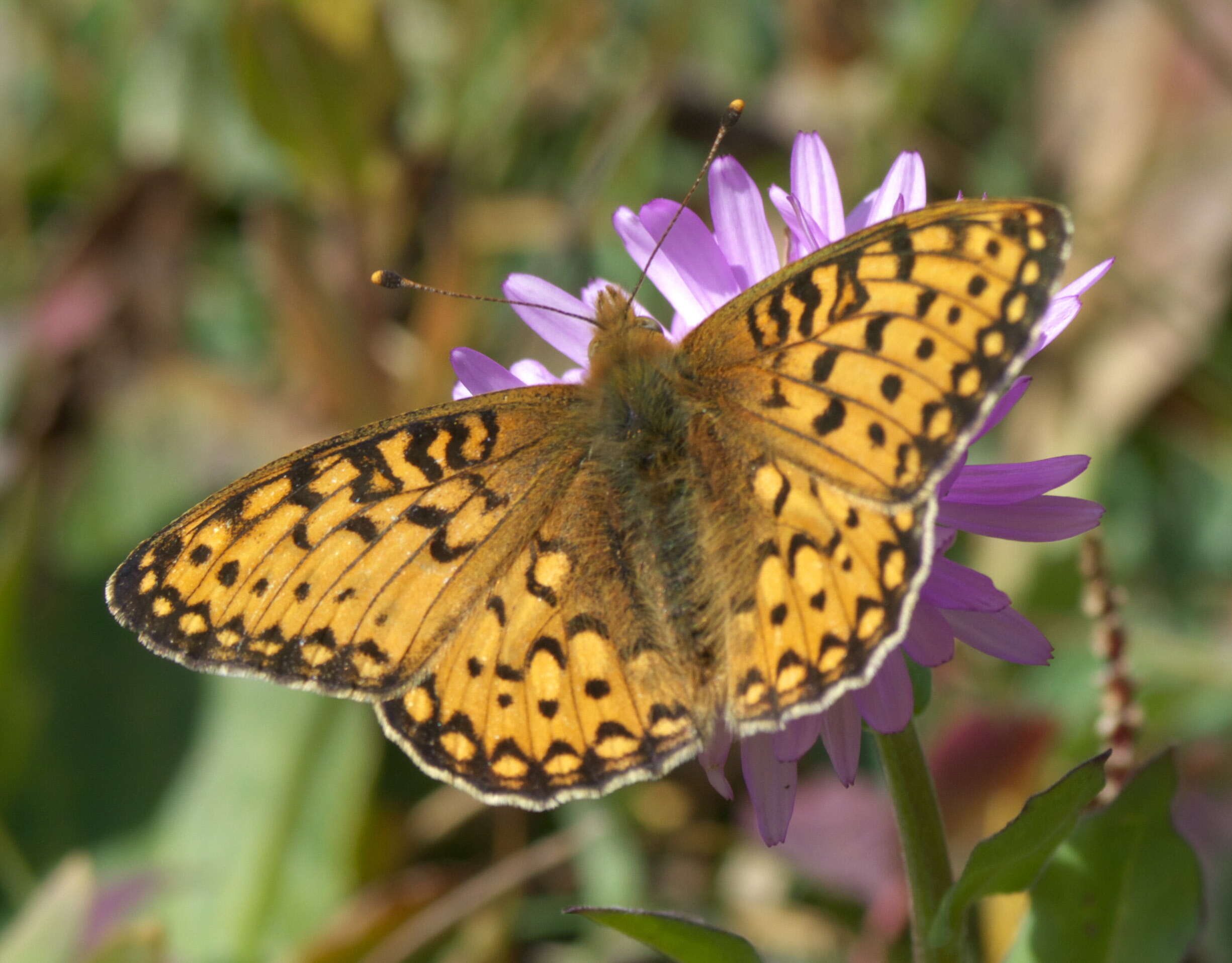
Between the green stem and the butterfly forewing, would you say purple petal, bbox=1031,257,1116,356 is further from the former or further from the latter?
the green stem

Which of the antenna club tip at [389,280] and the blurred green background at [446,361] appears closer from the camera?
the antenna club tip at [389,280]

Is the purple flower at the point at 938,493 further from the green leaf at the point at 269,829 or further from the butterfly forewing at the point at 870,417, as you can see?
the green leaf at the point at 269,829

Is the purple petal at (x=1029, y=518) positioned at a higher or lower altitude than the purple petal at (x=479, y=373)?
higher

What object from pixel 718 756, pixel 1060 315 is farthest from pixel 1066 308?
pixel 718 756

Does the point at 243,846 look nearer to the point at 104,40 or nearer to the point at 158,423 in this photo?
the point at 158,423

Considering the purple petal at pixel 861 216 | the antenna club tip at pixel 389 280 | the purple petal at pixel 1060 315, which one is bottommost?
the antenna club tip at pixel 389 280

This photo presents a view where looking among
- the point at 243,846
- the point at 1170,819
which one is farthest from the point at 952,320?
the point at 243,846

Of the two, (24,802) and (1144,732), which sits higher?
(1144,732)

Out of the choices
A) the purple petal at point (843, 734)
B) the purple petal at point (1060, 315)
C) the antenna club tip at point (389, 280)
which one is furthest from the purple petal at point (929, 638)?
the antenna club tip at point (389, 280)

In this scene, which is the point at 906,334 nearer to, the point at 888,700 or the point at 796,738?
the point at 888,700
